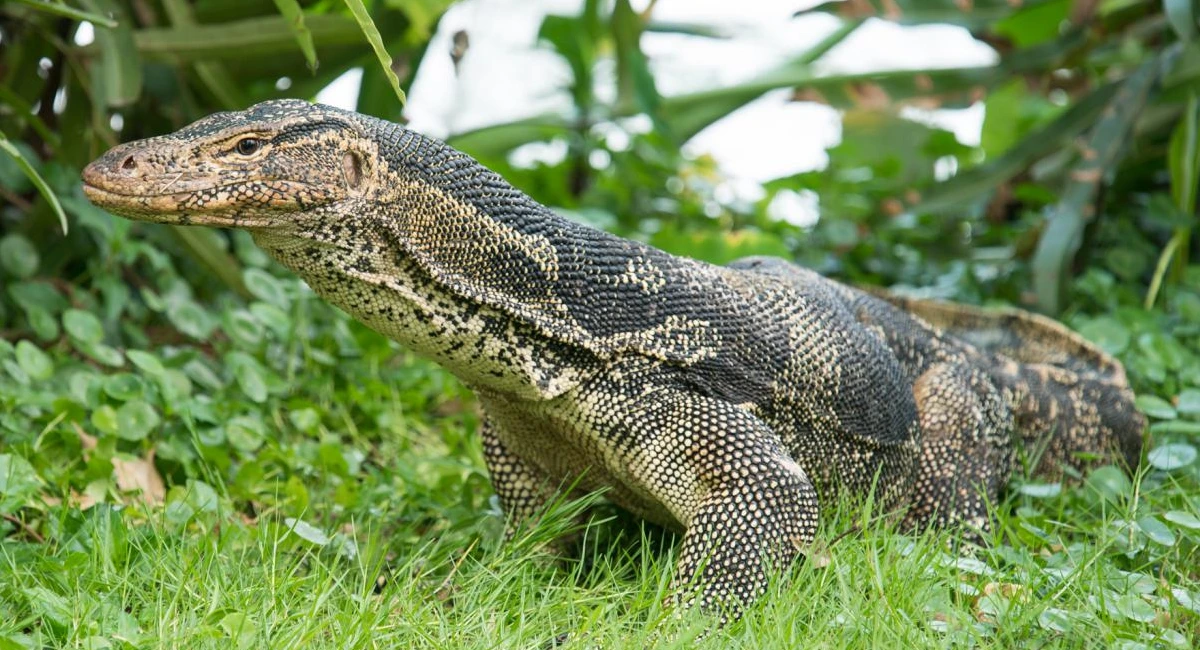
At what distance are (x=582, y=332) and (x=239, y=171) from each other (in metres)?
1.04

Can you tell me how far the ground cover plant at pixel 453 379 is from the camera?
3570mm

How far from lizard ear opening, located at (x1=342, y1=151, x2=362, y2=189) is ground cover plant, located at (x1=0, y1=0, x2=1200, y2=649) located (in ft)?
2.67

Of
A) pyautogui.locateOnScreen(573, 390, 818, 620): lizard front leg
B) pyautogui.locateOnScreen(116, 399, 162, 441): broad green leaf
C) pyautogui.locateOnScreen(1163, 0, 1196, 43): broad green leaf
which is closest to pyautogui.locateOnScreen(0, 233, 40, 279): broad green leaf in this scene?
pyautogui.locateOnScreen(116, 399, 162, 441): broad green leaf

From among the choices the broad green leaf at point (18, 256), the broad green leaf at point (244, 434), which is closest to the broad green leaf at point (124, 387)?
the broad green leaf at point (244, 434)

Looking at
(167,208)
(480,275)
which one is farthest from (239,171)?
(480,275)

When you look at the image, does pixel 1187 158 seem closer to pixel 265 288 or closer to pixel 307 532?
pixel 265 288

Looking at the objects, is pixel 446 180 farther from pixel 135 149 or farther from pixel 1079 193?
pixel 1079 193

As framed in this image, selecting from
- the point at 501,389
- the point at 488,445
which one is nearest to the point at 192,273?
the point at 488,445

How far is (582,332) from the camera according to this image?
12.6 ft

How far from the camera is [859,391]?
4.30 metres

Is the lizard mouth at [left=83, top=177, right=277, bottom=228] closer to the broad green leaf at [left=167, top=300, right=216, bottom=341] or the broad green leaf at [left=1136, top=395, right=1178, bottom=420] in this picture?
the broad green leaf at [left=167, top=300, right=216, bottom=341]

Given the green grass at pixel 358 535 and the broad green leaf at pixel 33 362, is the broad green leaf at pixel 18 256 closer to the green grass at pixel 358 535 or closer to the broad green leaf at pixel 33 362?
the green grass at pixel 358 535

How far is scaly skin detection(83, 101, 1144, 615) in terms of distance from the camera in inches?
138

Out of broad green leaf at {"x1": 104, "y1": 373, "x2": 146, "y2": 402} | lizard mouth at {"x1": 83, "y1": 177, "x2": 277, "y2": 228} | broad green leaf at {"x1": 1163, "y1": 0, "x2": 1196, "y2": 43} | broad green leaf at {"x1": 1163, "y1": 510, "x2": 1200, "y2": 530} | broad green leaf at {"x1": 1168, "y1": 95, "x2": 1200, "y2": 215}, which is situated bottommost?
broad green leaf at {"x1": 104, "y1": 373, "x2": 146, "y2": 402}
